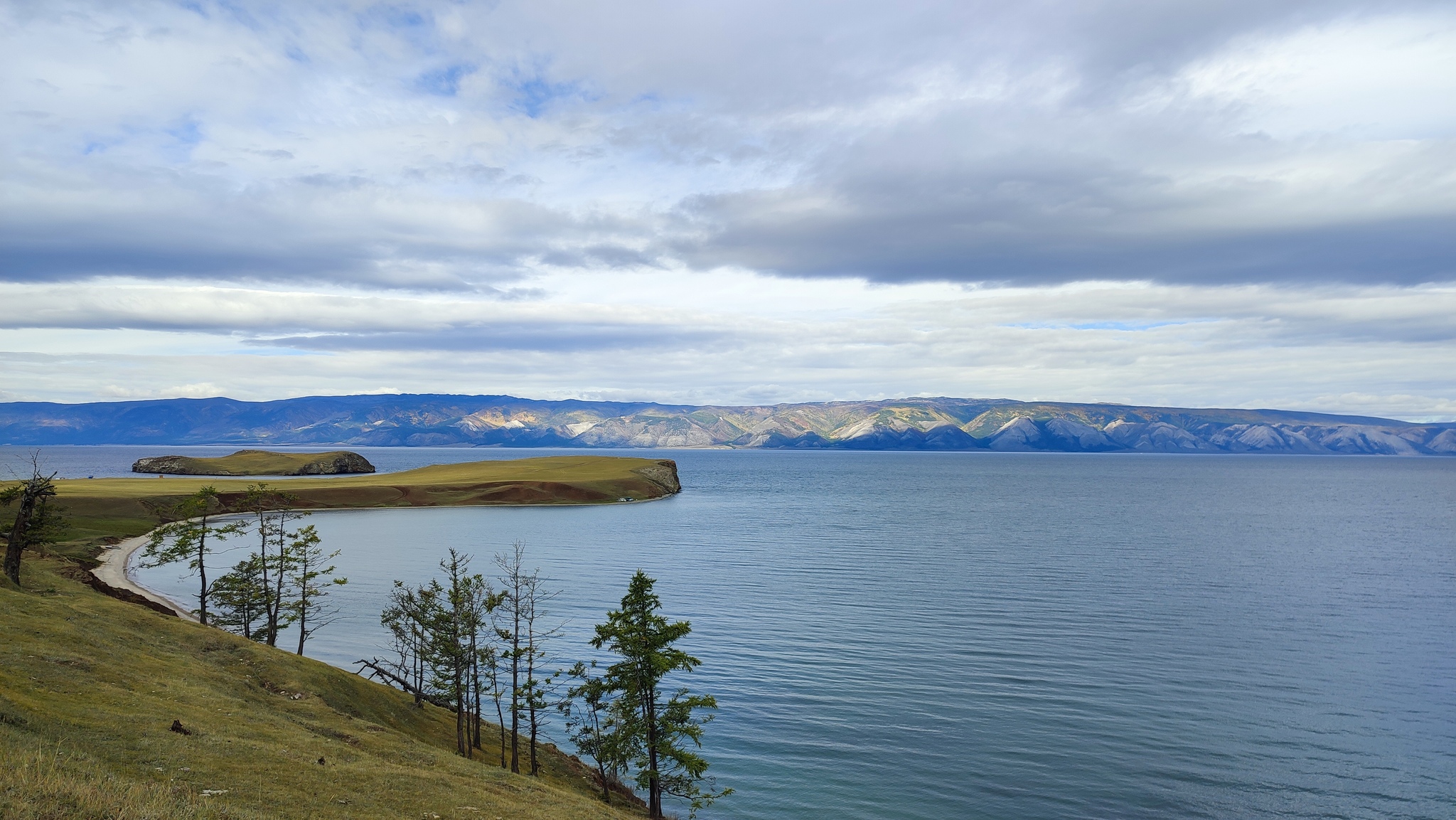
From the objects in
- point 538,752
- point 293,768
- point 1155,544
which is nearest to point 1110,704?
point 538,752

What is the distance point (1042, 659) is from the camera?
56.0m

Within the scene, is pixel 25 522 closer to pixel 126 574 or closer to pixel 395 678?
pixel 395 678

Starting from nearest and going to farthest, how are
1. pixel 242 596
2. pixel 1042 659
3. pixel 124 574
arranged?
pixel 1042 659 → pixel 242 596 → pixel 124 574

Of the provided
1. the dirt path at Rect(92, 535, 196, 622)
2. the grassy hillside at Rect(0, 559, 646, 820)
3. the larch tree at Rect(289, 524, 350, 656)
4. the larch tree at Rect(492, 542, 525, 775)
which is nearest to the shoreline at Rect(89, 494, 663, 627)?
the dirt path at Rect(92, 535, 196, 622)

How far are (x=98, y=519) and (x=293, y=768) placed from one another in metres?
131

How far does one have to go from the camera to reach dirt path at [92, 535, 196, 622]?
67.6 meters

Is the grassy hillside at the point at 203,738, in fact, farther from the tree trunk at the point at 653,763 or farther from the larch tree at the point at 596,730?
the tree trunk at the point at 653,763

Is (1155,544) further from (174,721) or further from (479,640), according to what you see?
(174,721)

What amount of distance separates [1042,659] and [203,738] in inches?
2008

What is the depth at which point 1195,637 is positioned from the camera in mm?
61719

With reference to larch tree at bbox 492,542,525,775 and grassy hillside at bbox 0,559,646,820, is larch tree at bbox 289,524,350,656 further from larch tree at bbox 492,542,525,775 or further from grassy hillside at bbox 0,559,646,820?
larch tree at bbox 492,542,525,775

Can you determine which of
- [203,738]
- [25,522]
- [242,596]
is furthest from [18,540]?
[203,738]

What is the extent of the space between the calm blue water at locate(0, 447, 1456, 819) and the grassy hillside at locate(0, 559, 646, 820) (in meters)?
14.0

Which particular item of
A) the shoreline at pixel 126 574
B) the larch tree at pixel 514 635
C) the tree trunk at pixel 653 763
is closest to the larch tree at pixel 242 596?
the shoreline at pixel 126 574
